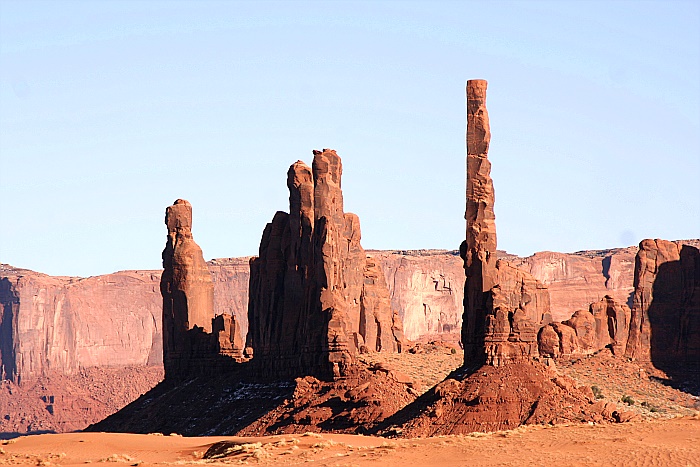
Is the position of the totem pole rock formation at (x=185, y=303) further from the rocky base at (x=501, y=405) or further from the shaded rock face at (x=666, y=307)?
the rocky base at (x=501, y=405)

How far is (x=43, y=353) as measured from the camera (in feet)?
651

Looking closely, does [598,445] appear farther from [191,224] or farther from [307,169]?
[191,224]

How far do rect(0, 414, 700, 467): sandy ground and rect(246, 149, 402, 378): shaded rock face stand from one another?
2195 cm

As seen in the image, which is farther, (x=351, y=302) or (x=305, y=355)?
(x=351, y=302)

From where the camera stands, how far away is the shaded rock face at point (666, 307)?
101312mm

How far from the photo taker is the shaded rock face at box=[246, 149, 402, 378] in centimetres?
9000

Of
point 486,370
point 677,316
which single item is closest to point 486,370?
point 486,370

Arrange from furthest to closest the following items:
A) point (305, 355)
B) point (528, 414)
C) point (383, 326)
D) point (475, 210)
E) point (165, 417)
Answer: point (383, 326) < point (165, 417) < point (305, 355) < point (475, 210) < point (528, 414)

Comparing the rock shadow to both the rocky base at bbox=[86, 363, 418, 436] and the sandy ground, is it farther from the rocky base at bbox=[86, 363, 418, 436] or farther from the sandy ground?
the sandy ground

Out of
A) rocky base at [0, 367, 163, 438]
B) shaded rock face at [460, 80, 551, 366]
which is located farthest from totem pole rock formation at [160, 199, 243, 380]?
rocky base at [0, 367, 163, 438]

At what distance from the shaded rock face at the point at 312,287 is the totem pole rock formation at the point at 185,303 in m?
3.83

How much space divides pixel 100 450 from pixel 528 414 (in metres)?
18.1

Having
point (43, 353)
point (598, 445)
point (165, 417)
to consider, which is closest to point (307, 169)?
point (165, 417)

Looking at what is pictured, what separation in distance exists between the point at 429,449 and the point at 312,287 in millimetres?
37014
